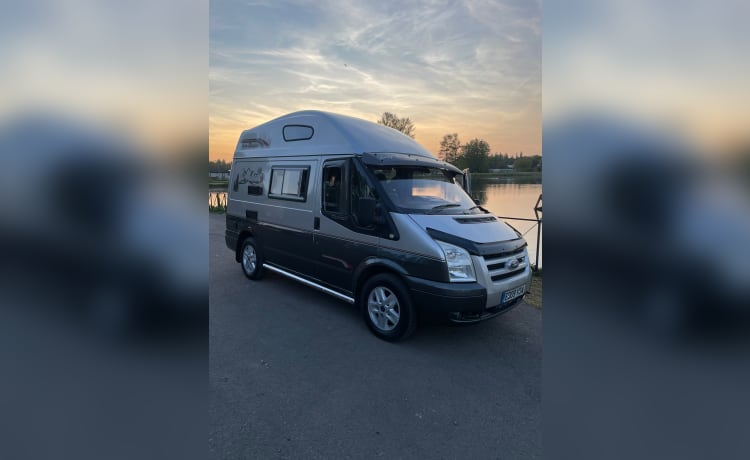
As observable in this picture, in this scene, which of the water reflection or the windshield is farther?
the water reflection

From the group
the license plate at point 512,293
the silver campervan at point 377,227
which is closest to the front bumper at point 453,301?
the silver campervan at point 377,227

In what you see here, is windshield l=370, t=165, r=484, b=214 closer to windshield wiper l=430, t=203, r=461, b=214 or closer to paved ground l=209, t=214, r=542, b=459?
windshield wiper l=430, t=203, r=461, b=214

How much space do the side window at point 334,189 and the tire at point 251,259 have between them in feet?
6.91

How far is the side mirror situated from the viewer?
3.97 meters

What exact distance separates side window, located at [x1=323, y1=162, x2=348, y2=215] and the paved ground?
1.49 metres

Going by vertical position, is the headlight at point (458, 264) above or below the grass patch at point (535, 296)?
above

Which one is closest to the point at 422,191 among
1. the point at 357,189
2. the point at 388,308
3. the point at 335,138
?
the point at 357,189

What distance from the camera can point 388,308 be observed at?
4.05 meters

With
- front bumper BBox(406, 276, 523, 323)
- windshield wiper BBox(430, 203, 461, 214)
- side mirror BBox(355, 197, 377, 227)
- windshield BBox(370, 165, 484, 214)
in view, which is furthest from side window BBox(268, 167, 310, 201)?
front bumper BBox(406, 276, 523, 323)

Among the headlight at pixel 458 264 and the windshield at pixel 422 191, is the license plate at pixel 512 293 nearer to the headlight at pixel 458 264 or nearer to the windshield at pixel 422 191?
the headlight at pixel 458 264

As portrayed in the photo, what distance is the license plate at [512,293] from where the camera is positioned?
3781 mm

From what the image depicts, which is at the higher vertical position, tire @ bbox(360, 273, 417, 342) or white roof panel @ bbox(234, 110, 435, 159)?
white roof panel @ bbox(234, 110, 435, 159)
